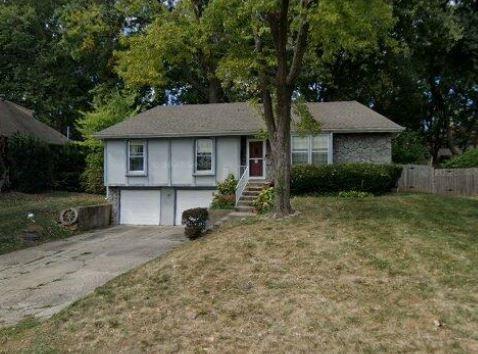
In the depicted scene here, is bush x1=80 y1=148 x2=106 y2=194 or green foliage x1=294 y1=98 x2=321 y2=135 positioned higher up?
green foliage x1=294 y1=98 x2=321 y2=135

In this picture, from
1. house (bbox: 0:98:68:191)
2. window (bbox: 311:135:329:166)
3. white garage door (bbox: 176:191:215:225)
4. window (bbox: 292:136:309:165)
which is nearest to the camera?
window (bbox: 311:135:329:166)

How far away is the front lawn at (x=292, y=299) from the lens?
8047 millimetres

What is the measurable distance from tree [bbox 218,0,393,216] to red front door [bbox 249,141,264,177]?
315 inches

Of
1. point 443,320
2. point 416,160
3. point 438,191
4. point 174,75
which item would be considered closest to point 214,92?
point 174,75

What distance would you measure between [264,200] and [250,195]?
7.16 feet

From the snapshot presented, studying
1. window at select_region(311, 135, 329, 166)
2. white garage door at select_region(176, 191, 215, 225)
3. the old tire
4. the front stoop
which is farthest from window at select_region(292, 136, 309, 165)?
the old tire

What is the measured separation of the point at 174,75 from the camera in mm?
37500

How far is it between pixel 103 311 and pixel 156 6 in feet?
34.0

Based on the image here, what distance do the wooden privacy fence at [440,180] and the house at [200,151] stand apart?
3292mm

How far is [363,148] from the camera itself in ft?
76.4

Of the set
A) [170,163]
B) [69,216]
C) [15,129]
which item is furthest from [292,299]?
[15,129]

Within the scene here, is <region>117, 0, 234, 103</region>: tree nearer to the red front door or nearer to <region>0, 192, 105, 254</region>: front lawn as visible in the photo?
<region>0, 192, 105, 254</region>: front lawn

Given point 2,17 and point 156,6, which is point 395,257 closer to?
point 156,6

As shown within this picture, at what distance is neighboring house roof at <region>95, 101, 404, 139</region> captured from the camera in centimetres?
2314
